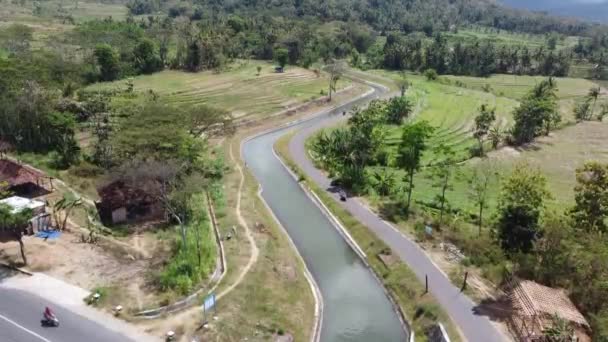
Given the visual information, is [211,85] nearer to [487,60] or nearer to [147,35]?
[147,35]

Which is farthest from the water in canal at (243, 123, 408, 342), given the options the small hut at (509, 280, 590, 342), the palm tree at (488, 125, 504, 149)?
the palm tree at (488, 125, 504, 149)

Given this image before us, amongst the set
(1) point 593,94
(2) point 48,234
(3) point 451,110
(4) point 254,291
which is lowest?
(4) point 254,291

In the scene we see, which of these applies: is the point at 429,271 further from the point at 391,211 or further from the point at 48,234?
the point at 48,234

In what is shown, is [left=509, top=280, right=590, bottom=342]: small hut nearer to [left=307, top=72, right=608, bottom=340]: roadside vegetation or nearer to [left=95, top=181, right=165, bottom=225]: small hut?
[left=307, top=72, right=608, bottom=340]: roadside vegetation

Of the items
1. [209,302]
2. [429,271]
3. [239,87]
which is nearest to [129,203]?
[209,302]

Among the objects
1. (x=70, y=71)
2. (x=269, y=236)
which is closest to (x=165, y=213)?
(x=269, y=236)
